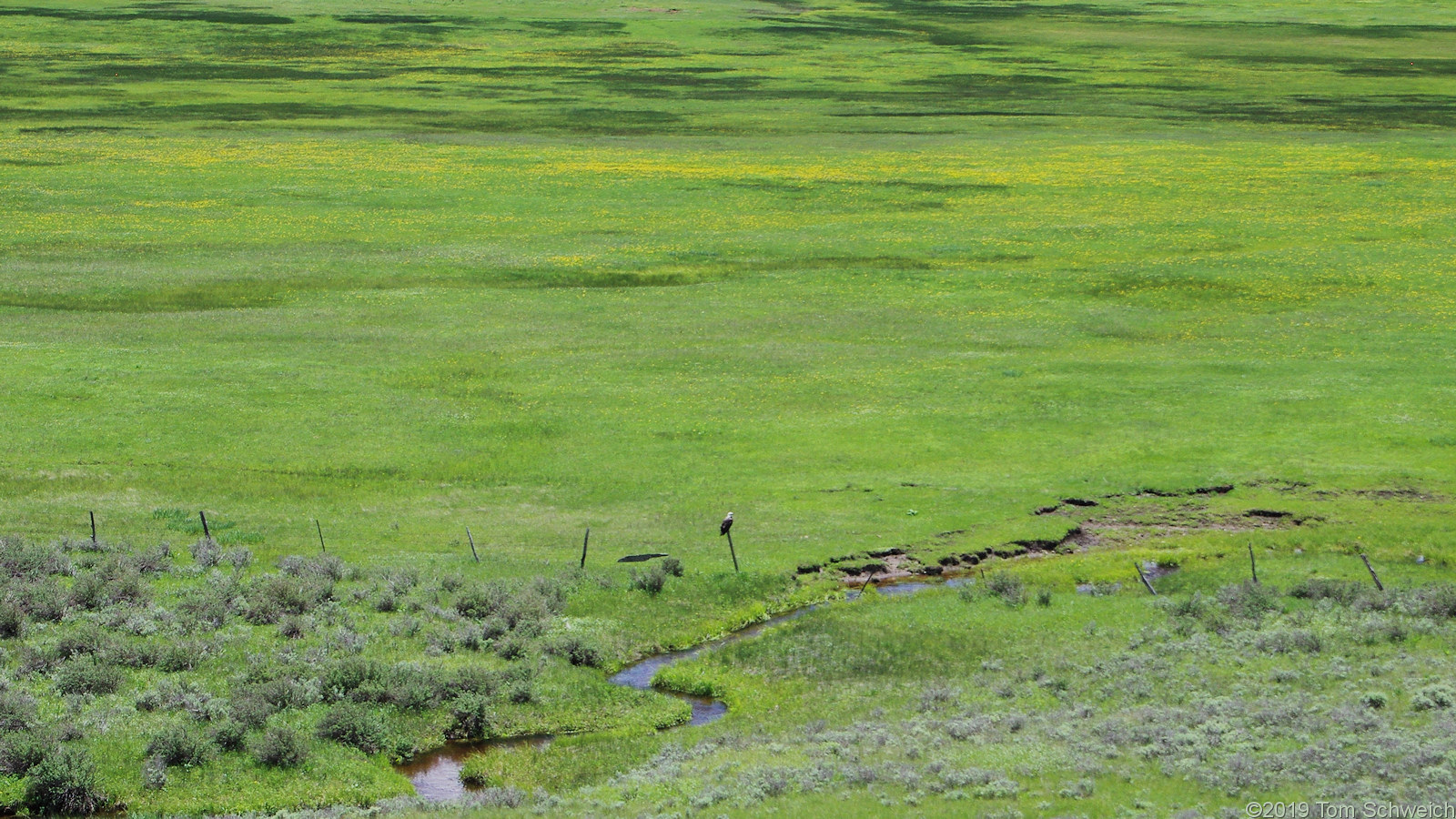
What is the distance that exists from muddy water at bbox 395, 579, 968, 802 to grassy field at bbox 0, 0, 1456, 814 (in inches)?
20.9

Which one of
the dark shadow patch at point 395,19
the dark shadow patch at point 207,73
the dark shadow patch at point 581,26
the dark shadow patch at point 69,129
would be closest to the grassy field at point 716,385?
the dark shadow patch at point 69,129

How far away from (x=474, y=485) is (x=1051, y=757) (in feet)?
78.4

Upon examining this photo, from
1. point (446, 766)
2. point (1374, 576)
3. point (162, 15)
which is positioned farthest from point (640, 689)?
point (162, 15)

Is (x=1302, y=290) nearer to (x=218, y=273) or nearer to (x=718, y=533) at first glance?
(x=718, y=533)

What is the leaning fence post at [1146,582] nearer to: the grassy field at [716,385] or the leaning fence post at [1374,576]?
the grassy field at [716,385]

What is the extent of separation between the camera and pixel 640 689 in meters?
30.1

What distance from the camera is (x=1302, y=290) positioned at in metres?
66.7

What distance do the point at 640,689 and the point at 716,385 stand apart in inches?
946

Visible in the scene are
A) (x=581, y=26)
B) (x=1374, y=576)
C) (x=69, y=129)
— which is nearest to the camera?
(x=1374, y=576)

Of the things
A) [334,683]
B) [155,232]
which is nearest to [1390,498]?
[334,683]

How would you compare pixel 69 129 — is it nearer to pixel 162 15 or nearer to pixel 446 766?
pixel 162 15

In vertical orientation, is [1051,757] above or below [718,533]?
above

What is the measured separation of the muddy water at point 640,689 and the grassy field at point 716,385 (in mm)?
531

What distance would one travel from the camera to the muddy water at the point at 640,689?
26.0 m
